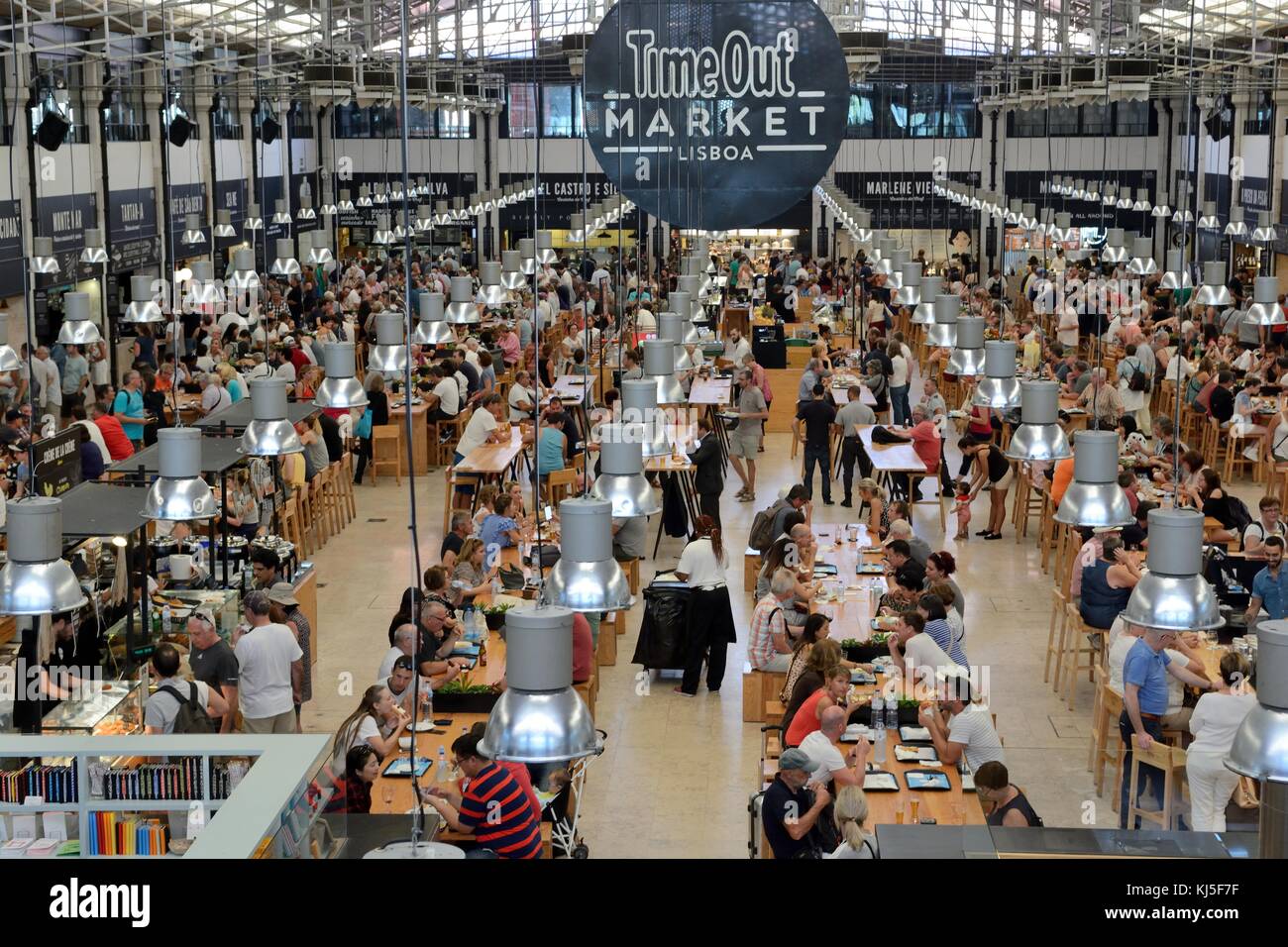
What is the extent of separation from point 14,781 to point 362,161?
33.0 metres

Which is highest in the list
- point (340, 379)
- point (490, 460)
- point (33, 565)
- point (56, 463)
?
point (340, 379)

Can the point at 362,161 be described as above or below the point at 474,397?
above

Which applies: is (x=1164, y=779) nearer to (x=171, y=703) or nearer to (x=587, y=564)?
(x=587, y=564)

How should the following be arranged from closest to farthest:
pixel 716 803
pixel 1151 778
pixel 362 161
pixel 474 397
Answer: pixel 1151 778, pixel 716 803, pixel 474 397, pixel 362 161

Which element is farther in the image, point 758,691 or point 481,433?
point 481,433

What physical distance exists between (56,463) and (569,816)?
14.2 ft

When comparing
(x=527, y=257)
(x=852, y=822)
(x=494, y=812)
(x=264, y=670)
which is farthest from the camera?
(x=527, y=257)

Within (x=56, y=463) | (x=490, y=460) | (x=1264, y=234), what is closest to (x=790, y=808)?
(x=56, y=463)

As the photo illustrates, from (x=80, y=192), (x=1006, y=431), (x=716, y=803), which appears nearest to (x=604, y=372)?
(x=1006, y=431)

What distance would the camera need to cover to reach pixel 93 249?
18969mm

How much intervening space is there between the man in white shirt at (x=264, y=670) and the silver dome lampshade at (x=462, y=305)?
6129 millimetres

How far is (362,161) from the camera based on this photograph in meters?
38.7

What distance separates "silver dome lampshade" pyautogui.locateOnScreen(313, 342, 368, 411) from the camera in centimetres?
1036
